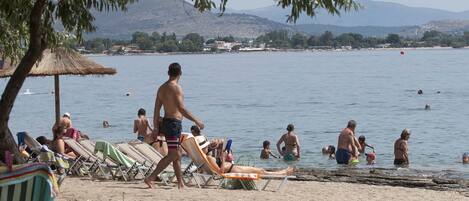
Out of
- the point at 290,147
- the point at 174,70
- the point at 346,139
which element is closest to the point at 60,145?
the point at 174,70

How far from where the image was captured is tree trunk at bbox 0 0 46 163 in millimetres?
7551

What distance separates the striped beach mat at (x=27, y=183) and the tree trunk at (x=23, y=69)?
154 cm

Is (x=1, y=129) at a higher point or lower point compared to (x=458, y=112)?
higher

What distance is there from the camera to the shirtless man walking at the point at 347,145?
16.5 m

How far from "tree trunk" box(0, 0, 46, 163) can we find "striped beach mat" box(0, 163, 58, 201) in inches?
60.5

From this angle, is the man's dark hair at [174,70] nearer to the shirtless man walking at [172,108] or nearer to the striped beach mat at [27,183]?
the shirtless man walking at [172,108]

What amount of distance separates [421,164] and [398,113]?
19132 millimetres

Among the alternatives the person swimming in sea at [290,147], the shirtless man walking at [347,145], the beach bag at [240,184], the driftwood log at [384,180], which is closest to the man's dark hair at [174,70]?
the beach bag at [240,184]

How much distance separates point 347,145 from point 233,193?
24.4ft

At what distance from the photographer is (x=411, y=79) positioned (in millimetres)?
69188

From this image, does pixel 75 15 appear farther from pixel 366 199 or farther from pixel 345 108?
pixel 345 108

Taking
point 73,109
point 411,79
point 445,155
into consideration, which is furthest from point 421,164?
point 411,79

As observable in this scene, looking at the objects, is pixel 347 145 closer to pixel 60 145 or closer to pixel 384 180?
pixel 384 180

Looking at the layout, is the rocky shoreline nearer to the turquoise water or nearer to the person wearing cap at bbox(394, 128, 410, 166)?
the person wearing cap at bbox(394, 128, 410, 166)
